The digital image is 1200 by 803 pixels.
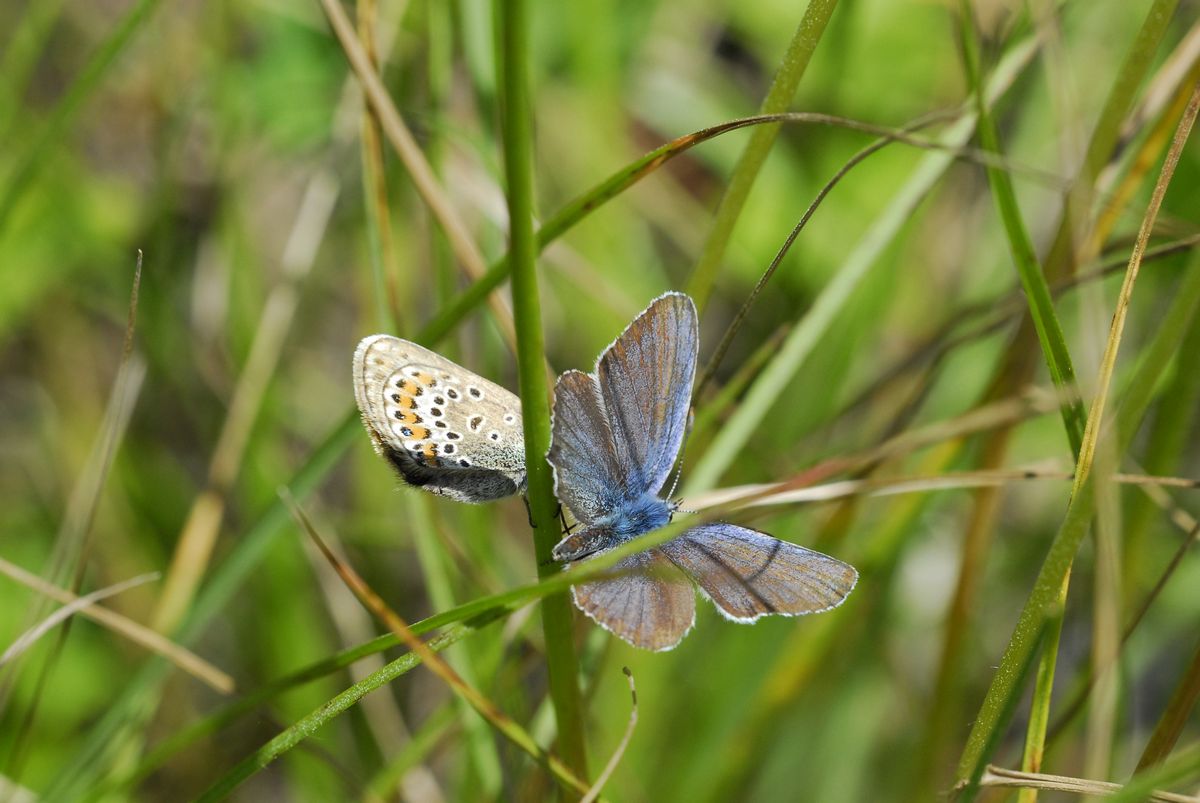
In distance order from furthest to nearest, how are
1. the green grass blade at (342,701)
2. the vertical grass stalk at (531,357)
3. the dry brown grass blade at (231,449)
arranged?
the dry brown grass blade at (231,449), the green grass blade at (342,701), the vertical grass stalk at (531,357)

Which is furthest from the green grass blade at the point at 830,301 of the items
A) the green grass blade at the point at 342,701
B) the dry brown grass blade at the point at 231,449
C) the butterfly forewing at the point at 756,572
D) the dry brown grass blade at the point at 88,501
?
the dry brown grass blade at the point at 231,449

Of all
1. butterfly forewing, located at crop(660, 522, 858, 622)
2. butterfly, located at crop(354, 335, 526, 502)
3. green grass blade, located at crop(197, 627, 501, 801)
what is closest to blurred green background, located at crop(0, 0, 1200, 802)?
butterfly, located at crop(354, 335, 526, 502)

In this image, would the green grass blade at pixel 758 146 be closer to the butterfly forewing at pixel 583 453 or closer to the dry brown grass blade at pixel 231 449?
the butterfly forewing at pixel 583 453

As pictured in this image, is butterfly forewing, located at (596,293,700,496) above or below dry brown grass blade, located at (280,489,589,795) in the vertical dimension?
above

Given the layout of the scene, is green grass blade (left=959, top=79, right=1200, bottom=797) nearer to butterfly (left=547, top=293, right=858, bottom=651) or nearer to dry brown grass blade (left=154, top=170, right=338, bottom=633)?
butterfly (left=547, top=293, right=858, bottom=651)

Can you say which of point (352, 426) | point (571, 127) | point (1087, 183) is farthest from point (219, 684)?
point (571, 127)

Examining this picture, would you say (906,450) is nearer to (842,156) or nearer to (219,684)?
(219,684)

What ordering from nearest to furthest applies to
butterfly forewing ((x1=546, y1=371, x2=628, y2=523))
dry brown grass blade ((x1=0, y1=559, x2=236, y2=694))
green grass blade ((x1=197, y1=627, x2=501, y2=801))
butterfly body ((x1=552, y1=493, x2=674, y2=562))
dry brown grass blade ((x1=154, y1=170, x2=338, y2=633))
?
1. green grass blade ((x1=197, y1=627, x2=501, y2=801))
2. butterfly forewing ((x1=546, y1=371, x2=628, y2=523))
3. butterfly body ((x1=552, y1=493, x2=674, y2=562))
4. dry brown grass blade ((x1=0, y1=559, x2=236, y2=694))
5. dry brown grass blade ((x1=154, y1=170, x2=338, y2=633))
